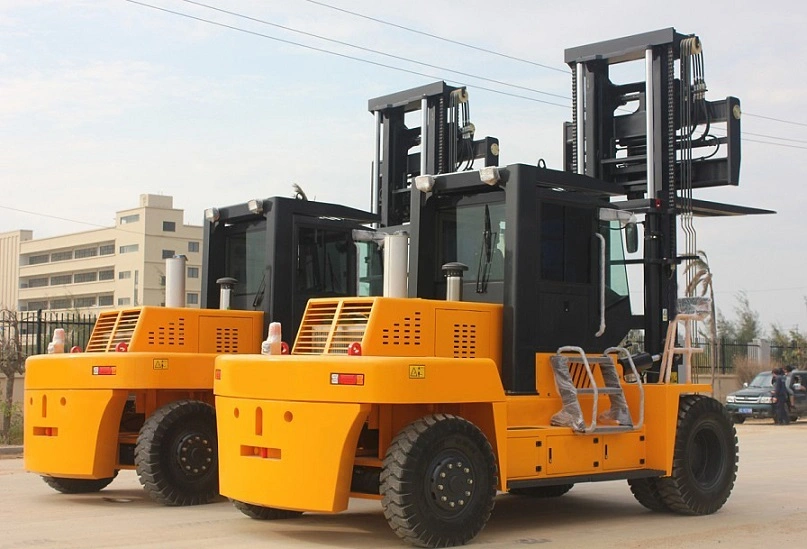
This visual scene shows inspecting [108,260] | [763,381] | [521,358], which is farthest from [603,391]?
[108,260]

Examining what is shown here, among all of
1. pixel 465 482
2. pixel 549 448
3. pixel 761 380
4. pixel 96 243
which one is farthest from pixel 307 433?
pixel 96 243

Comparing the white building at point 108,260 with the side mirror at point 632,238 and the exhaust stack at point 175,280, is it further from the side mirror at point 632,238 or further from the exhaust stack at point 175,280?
the side mirror at point 632,238

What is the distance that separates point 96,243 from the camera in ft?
359

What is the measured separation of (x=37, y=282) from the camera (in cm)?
11469

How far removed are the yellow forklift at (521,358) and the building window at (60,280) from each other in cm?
10444

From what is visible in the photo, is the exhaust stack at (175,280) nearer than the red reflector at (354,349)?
No

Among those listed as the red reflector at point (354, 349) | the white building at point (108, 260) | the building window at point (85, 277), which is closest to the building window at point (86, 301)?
the white building at point (108, 260)

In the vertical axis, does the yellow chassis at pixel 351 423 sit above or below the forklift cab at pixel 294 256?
below

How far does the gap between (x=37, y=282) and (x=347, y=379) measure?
369 feet

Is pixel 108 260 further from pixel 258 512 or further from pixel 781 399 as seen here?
pixel 258 512

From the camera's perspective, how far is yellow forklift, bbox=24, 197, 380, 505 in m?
10.7

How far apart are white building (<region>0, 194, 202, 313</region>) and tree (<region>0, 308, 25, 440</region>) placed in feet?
241

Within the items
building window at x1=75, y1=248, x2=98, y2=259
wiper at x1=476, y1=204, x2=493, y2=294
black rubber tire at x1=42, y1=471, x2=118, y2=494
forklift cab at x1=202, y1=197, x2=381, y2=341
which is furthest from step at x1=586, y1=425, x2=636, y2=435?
building window at x1=75, y1=248, x2=98, y2=259

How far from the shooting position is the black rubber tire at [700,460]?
1016 cm
